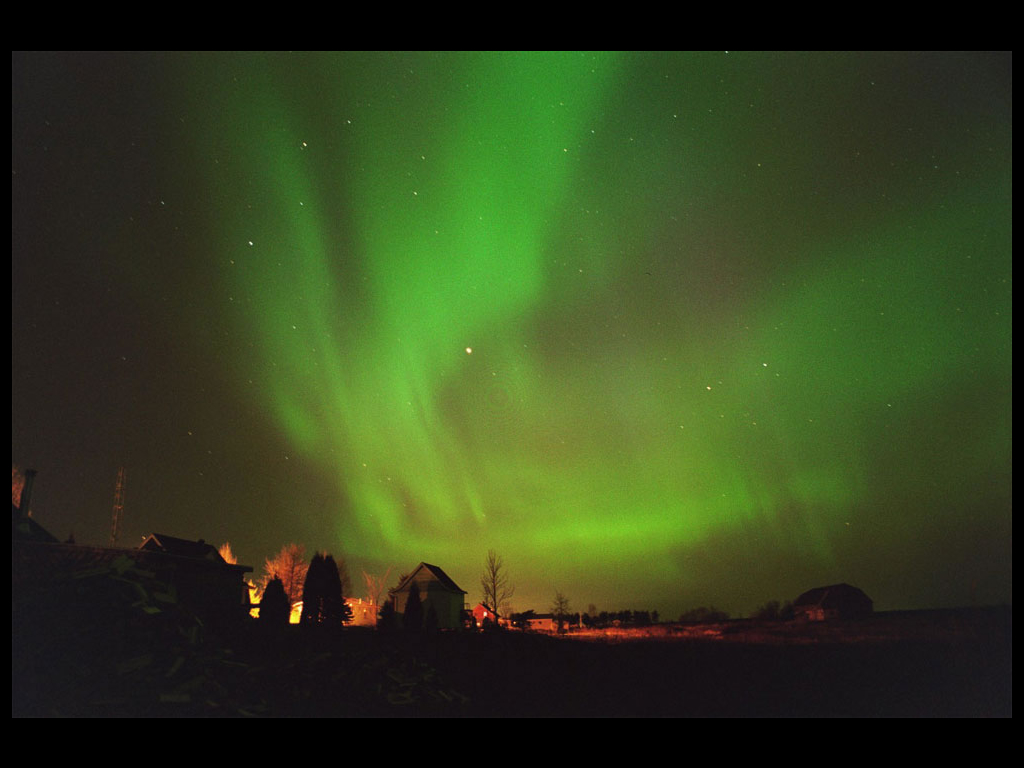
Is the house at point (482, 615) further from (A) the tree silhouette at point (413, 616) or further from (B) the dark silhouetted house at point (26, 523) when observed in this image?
(B) the dark silhouetted house at point (26, 523)

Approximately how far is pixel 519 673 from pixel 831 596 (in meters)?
11.4

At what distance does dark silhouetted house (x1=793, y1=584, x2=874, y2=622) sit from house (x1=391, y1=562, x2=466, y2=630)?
12763 mm

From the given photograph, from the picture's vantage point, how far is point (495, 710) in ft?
44.0

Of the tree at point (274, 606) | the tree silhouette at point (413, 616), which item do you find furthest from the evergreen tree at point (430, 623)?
the tree at point (274, 606)

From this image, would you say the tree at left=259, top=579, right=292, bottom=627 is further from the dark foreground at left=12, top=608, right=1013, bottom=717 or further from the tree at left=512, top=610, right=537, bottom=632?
the tree at left=512, top=610, right=537, bottom=632

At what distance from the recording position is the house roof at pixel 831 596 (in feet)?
61.7

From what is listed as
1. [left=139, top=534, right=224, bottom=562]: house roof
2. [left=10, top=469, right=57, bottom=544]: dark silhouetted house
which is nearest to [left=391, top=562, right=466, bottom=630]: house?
[left=139, top=534, right=224, bottom=562]: house roof

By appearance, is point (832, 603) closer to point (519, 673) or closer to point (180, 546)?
point (519, 673)

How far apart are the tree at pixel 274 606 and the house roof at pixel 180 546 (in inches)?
182
